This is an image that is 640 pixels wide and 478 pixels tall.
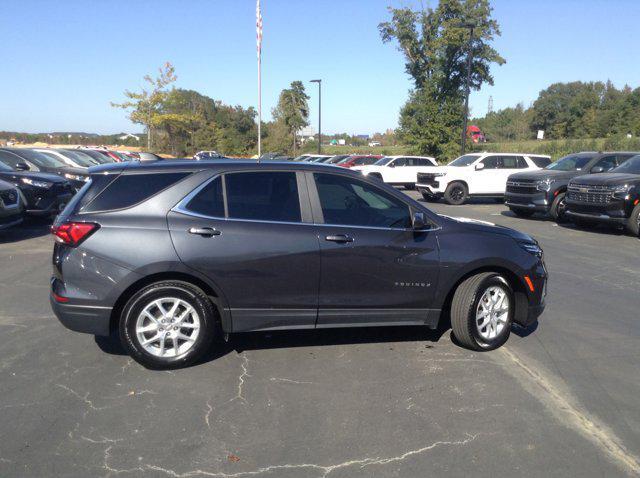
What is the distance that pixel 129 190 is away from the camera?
14.6 feet

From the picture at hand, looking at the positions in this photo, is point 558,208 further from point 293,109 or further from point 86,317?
point 293,109

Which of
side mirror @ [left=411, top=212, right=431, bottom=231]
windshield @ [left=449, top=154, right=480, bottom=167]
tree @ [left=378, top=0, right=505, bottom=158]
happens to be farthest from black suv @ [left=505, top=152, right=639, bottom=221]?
tree @ [left=378, top=0, right=505, bottom=158]

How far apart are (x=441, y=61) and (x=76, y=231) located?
43068 mm

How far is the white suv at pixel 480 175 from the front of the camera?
63.3 ft

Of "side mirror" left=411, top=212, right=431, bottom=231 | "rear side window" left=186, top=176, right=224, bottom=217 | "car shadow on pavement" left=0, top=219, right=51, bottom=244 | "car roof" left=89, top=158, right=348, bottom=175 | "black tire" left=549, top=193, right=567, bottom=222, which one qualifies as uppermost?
"car roof" left=89, top=158, right=348, bottom=175

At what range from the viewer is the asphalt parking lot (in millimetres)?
3184

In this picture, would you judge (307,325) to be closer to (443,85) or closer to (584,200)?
(584,200)

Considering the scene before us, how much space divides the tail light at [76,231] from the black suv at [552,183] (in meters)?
12.5

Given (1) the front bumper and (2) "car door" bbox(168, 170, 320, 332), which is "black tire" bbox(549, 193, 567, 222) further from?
(2) "car door" bbox(168, 170, 320, 332)

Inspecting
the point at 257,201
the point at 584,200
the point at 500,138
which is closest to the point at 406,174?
the point at 584,200

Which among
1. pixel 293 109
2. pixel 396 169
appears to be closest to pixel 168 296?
pixel 396 169

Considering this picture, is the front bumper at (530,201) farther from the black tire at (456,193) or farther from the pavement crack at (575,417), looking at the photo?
the pavement crack at (575,417)

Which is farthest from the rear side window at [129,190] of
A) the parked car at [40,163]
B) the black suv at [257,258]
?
the parked car at [40,163]

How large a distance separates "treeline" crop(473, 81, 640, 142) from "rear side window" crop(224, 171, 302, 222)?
6483cm
